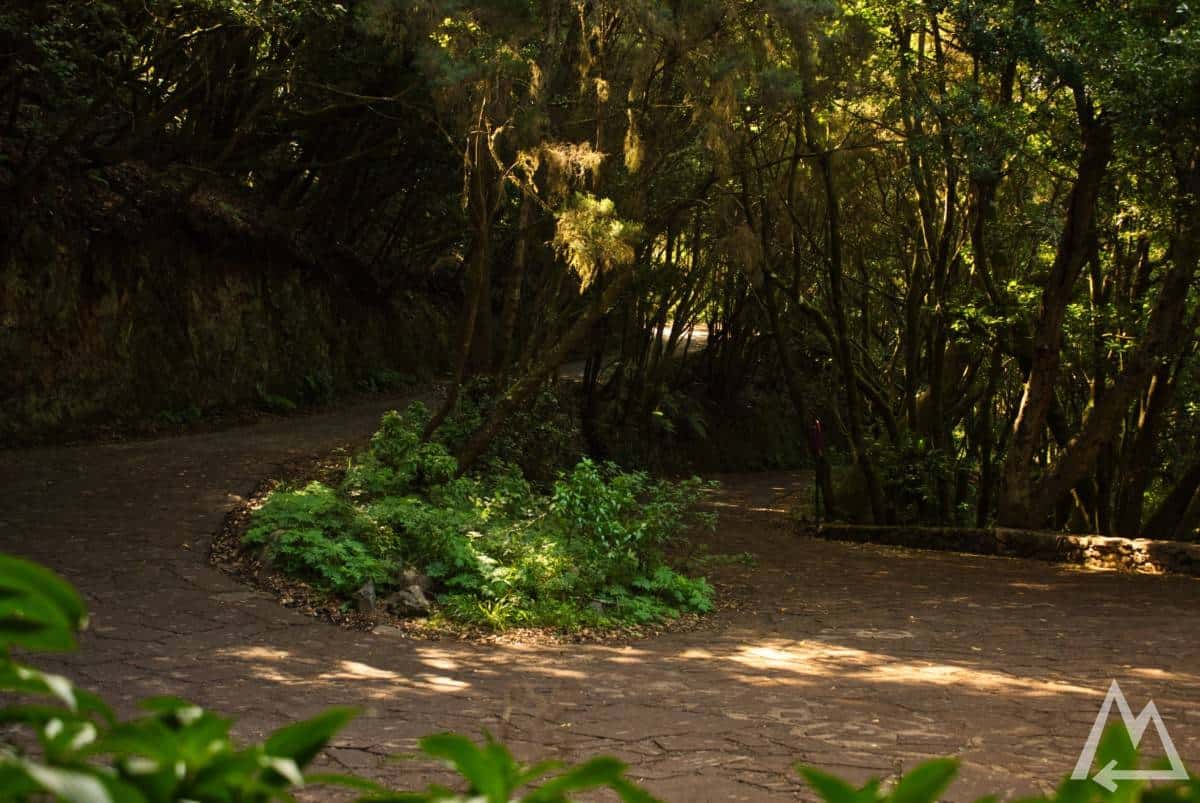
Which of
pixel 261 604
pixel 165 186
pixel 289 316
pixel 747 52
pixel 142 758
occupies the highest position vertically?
pixel 747 52

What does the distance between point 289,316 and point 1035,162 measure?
13.4 metres

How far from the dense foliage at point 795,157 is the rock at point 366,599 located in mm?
4155

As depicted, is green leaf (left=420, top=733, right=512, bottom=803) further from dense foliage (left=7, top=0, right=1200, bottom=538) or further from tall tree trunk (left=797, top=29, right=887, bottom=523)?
tall tree trunk (left=797, top=29, right=887, bottom=523)

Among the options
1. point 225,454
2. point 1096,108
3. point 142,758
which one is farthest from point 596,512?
point 142,758

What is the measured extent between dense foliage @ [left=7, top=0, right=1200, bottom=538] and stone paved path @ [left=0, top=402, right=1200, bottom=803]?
366 cm

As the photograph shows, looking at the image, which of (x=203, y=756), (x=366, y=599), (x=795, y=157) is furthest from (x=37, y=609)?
(x=795, y=157)

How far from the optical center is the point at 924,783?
2.37ft

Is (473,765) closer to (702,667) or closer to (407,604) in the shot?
(702,667)

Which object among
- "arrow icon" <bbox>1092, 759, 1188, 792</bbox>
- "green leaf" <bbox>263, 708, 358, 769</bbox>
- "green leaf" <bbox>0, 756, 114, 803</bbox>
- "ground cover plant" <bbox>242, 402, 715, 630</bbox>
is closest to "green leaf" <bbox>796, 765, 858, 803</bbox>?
"arrow icon" <bbox>1092, 759, 1188, 792</bbox>

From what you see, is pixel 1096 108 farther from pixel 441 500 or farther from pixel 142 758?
pixel 142 758

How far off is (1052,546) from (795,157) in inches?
242

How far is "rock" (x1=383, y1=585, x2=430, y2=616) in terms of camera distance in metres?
8.37

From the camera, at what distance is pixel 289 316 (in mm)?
20234

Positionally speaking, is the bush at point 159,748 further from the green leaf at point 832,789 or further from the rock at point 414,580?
the rock at point 414,580
